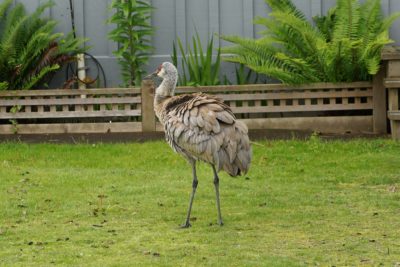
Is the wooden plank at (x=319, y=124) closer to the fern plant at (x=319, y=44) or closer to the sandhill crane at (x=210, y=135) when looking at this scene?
the fern plant at (x=319, y=44)

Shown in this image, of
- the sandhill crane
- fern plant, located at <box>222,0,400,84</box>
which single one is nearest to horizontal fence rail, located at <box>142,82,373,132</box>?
fern plant, located at <box>222,0,400,84</box>

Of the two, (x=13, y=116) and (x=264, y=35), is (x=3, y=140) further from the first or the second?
(x=264, y=35)

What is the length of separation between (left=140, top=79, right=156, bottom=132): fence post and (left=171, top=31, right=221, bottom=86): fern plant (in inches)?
33.6

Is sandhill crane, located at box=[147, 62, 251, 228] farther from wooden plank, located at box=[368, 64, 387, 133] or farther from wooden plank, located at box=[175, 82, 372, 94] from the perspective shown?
wooden plank, located at box=[368, 64, 387, 133]

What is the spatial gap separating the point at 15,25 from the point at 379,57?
18.2 ft

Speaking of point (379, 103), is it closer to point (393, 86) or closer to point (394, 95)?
point (394, 95)

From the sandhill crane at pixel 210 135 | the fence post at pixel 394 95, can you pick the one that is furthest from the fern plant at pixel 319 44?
Result: the sandhill crane at pixel 210 135

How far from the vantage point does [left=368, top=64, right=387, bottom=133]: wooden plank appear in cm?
1412

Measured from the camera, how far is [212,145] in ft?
29.0

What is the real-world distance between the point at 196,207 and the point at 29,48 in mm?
5979

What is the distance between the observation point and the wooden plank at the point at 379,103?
14.1 metres

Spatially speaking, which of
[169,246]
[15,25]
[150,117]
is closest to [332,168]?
[150,117]

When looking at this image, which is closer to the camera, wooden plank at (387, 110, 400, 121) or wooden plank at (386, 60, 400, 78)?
wooden plank at (387, 110, 400, 121)

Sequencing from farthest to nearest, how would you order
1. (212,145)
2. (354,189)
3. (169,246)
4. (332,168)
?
1. (332,168)
2. (354,189)
3. (212,145)
4. (169,246)
